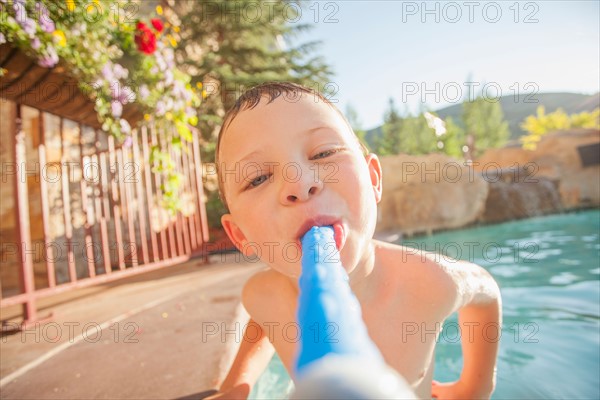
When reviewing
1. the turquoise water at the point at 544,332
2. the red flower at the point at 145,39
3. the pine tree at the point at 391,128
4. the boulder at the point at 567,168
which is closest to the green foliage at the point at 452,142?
the pine tree at the point at 391,128

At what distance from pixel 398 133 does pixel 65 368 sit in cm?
3442

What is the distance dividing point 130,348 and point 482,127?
1659 inches

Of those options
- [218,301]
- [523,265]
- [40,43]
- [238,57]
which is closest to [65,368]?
[218,301]

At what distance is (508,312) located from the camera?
337 centimetres

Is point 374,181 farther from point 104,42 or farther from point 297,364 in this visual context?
point 104,42

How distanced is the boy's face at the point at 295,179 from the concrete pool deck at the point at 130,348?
2.42 ft

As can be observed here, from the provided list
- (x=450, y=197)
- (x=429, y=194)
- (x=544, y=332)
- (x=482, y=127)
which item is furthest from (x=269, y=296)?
(x=482, y=127)

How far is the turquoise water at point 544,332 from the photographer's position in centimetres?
205

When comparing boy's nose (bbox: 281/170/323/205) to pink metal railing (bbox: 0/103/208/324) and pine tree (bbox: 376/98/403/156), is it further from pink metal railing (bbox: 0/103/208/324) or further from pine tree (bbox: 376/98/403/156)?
pine tree (bbox: 376/98/403/156)

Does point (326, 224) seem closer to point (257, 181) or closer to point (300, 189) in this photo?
point (300, 189)

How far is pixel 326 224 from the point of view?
942 millimetres

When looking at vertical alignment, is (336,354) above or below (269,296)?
above

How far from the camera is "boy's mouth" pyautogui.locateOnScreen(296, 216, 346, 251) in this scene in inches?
36.2

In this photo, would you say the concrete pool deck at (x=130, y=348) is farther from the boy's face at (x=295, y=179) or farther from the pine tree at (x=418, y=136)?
the pine tree at (x=418, y=136)
